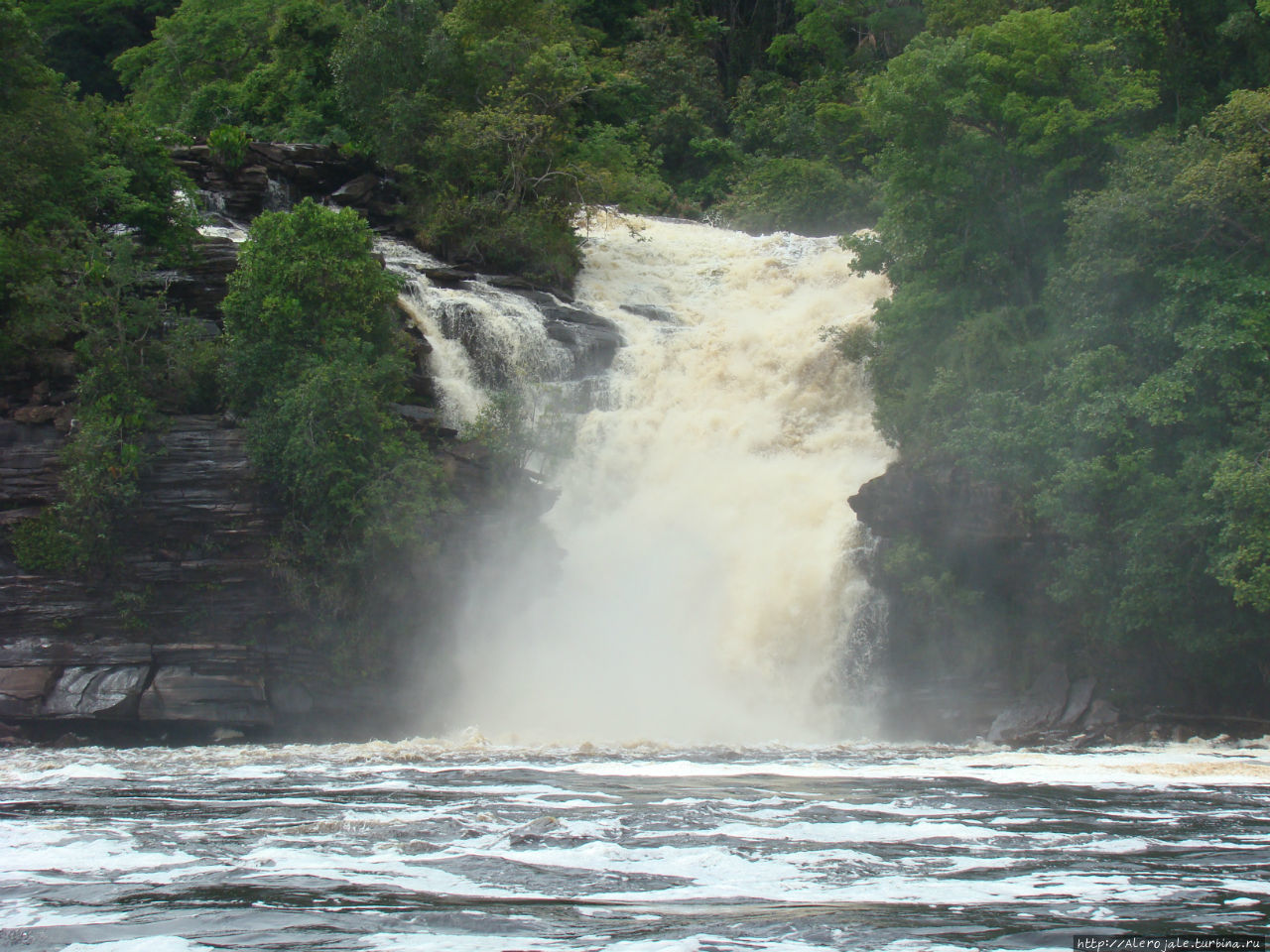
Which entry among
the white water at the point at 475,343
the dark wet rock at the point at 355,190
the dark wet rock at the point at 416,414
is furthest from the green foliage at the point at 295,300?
the dark wet rock at the point at 355,190

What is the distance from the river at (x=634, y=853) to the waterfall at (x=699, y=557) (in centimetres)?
599

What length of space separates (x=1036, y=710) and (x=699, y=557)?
8.18 meters

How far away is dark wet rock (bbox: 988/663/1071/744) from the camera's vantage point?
25531 mm

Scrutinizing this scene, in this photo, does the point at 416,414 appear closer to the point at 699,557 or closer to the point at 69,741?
the point at 699,557

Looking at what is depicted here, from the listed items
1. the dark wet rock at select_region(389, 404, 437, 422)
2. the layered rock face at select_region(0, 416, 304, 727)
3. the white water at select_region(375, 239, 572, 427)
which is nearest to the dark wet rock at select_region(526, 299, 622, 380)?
the white water at select_region(375, 239, 572, 427)

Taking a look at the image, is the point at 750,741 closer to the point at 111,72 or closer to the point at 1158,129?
the point at 1158,129

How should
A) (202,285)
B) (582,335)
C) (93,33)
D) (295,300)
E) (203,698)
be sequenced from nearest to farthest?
(203,698)
(295,300)
(202,285)
(582,335)
(93,33)

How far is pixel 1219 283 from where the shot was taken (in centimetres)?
2389

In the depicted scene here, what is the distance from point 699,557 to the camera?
1180 inches

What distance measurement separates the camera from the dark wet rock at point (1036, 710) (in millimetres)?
25531

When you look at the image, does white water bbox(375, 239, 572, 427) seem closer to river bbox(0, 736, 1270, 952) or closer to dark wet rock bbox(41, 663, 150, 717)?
dark wet rock bbox(41, 663, 150, 717)

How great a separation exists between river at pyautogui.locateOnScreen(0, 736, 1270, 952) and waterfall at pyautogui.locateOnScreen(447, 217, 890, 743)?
5992mm

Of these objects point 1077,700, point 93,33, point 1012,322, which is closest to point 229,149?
point 1012,322

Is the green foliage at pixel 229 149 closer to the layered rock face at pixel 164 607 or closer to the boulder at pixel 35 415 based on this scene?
the boulder at pixel 35 415
